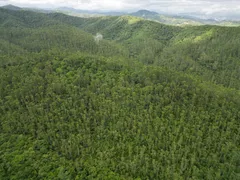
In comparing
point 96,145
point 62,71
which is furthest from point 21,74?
point 96,145

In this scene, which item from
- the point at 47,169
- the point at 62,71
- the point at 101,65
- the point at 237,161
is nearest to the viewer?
the point at 47,169

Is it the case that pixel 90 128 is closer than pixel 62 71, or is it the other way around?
pixel 90 128

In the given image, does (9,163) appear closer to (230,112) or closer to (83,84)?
(83,84)

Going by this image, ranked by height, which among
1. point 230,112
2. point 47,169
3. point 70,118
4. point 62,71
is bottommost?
point 47,169

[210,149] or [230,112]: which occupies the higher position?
[230,112]

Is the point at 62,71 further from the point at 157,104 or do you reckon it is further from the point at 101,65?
the point at 157,104

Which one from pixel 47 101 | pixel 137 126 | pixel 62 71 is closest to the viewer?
pixel 137 126

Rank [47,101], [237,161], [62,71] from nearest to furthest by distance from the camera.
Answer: [237,161], [47,101], [62,71]

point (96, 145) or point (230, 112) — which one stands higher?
point (230, 112)

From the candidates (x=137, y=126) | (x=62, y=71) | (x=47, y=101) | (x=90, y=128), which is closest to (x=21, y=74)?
(x=62, y=71)
